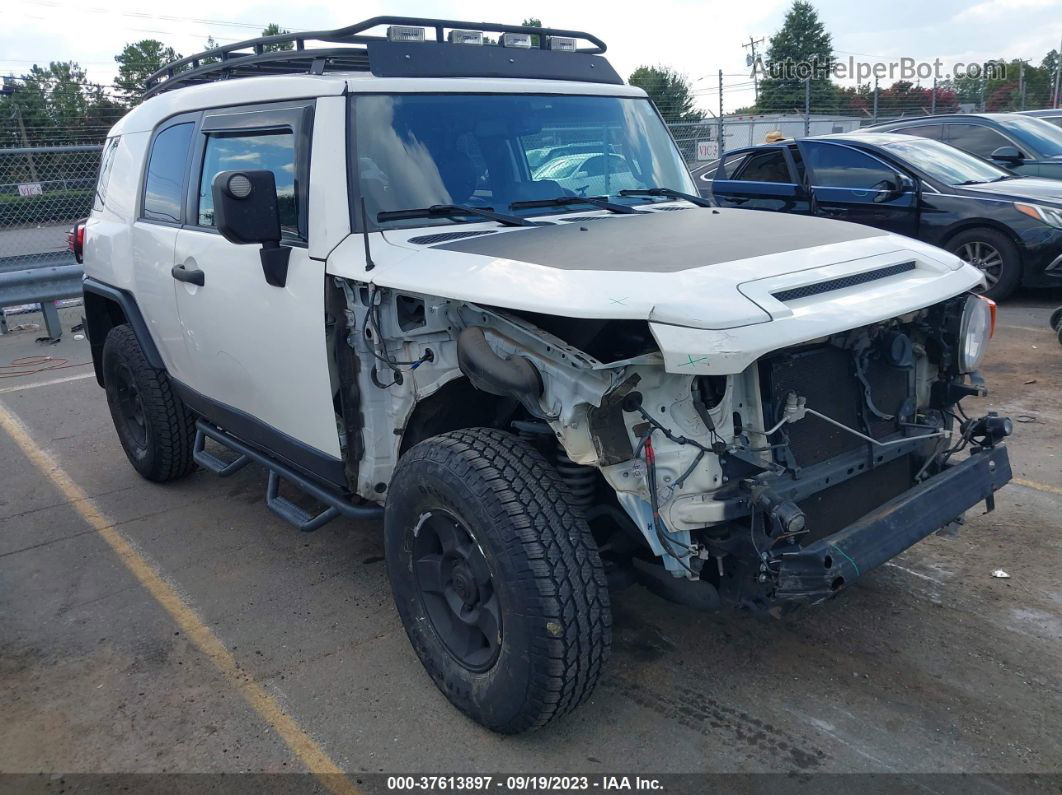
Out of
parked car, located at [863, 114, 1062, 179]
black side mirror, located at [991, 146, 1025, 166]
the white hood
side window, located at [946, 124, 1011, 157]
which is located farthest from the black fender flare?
side window, located at [946, 124, 1011, 157]

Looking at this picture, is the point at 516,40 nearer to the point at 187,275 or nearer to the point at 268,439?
the point at 187,275

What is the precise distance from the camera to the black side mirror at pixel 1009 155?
1050cm

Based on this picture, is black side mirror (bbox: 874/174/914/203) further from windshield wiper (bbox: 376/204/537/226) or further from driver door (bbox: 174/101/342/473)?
driver door (bbox: 174/101/342/473)

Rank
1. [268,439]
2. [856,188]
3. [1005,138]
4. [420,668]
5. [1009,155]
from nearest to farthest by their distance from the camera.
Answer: [420,668]
[268,439]
[856,188]
[1009,155]
[1005,138]

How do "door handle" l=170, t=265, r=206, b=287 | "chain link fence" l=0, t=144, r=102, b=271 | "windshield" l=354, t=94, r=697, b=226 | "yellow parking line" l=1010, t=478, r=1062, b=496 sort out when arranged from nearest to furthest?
"windshield" l=354, t=94, r=697, b=226 < "door handle" l=170, t=265, r=206, b=287 < "yellow parking line" l=1010, t=478, r=1062, b=496 < "chain link fence" l=0, t=144, r=102, b=271

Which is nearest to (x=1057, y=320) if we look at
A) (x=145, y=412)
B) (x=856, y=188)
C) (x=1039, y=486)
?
(x=856, y=188)

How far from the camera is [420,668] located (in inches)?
135

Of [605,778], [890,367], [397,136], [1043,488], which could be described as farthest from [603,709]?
[1043,488]

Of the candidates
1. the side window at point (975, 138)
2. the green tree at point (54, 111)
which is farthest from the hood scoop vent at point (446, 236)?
the green tree at point (54, 111)

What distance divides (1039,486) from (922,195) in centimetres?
501

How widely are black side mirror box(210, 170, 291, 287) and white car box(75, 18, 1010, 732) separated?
11mm

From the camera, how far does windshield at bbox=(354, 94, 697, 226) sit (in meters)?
3.52

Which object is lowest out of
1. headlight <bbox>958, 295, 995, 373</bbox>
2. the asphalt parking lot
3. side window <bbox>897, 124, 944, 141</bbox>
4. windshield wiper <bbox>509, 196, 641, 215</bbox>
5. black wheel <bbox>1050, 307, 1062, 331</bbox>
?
the asphalt parking lot

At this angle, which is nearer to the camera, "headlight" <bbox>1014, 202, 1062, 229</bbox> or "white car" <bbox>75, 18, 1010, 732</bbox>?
"white car" <bbox>75, 18, 1010, 732</bbox>
